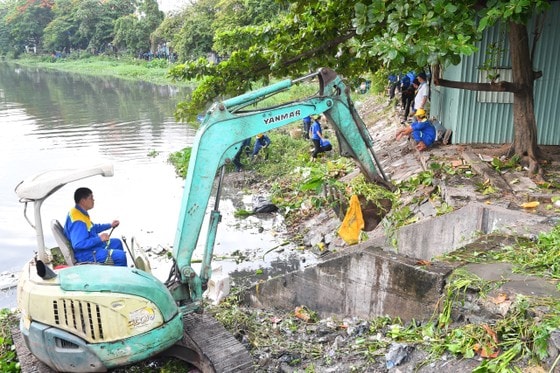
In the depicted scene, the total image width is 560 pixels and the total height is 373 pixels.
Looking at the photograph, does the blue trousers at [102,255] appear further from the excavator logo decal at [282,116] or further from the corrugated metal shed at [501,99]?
the corrugated metal shed at [501,99]

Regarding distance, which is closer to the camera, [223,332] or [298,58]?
[223,332]

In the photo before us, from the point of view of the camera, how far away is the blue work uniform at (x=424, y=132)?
33.5 ft

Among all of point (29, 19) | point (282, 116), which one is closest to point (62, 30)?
point (29, 19)

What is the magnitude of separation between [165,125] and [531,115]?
743 inches

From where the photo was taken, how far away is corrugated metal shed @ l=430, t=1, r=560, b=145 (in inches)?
375

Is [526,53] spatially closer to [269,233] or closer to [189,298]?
[269,233]

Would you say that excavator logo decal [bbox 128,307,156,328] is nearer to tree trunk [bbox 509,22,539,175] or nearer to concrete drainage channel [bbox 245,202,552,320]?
concrete drainage channel [bbox 245,202,552,320]

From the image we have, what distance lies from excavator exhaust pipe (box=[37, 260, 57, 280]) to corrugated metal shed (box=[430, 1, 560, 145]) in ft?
26.3

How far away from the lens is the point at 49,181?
15.4 ft

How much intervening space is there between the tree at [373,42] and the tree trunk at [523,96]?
2cm

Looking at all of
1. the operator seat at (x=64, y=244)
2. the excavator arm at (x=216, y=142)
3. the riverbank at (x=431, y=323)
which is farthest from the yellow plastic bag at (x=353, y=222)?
the operator seat at (x=64, y=244)

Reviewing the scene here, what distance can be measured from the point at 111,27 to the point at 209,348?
203 feet

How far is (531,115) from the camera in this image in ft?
28.1

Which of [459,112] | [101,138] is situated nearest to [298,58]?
[459,112]
